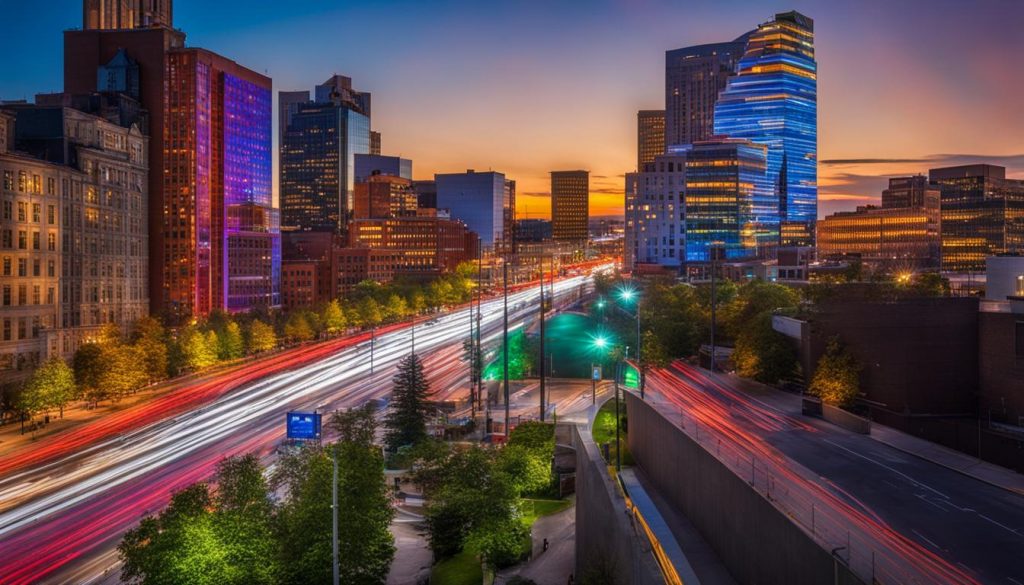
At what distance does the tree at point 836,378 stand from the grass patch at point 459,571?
2279cm

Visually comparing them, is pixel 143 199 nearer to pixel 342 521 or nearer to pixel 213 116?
pixel 213 116

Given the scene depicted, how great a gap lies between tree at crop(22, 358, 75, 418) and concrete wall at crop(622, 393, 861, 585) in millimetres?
43368

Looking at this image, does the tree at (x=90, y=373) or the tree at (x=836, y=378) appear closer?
the tree at (x=836, y=378)

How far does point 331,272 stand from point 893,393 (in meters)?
161

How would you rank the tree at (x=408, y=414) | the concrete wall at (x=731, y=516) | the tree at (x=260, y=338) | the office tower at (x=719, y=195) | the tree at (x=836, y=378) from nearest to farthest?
the concrete wall at (x=731, y=516) < the tree at (x=836, y=378) < the tree at (x=408, y=414) < the tree at (x=260, y=338) < the office tower at (x=719, y=195)

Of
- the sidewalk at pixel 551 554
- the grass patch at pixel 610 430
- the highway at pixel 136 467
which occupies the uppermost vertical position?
the grass patch at pixel 610 430

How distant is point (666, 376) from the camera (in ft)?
189

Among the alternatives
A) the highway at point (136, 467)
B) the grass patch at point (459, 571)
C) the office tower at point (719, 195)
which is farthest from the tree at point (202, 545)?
the office tower at point (719, 195)

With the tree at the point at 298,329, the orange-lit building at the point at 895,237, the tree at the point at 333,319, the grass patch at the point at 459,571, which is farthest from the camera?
the orange-lit building at the point at 895,237

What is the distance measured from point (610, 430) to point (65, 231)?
6382cm

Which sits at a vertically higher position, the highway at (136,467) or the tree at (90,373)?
the tree at (90,373)

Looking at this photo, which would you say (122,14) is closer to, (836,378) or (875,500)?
Answer: (836,378)

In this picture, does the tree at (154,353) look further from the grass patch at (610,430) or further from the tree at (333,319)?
the grass patch at (610,430)

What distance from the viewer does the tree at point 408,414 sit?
5006cm
